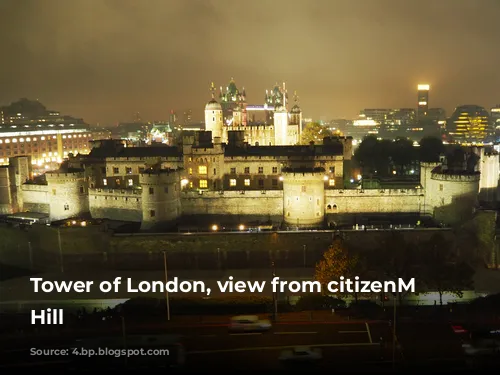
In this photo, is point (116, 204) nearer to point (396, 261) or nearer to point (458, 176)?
point (396, 261)

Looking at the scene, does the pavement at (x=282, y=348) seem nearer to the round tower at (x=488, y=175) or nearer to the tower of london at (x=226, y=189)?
the tower of london at (x=226, y=189)

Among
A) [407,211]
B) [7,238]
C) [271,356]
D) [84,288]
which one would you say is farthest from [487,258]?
[7,238]

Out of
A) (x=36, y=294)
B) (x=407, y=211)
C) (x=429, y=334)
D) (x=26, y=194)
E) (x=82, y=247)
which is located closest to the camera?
(x=429, y=334)

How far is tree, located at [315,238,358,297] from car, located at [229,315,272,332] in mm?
7719

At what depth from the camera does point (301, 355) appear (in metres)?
25.5

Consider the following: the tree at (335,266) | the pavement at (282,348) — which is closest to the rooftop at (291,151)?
the tree at (335,266)

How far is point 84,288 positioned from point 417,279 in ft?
83.4

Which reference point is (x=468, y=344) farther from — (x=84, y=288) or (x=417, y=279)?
(x=84, y=288)

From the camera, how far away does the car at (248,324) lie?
1211 inches

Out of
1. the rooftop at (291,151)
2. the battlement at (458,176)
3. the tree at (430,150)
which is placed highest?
the rooftop at (291,151)

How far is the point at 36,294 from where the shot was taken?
41.0 metres

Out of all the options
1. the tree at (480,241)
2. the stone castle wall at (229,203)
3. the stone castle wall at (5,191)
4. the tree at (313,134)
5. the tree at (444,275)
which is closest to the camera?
the tree at (444,275)

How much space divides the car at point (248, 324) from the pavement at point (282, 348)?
40 cm

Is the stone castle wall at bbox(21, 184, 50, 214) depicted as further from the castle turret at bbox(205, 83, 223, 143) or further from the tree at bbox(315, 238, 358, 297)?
the tree at bbox(315, 238, 358, 297)
